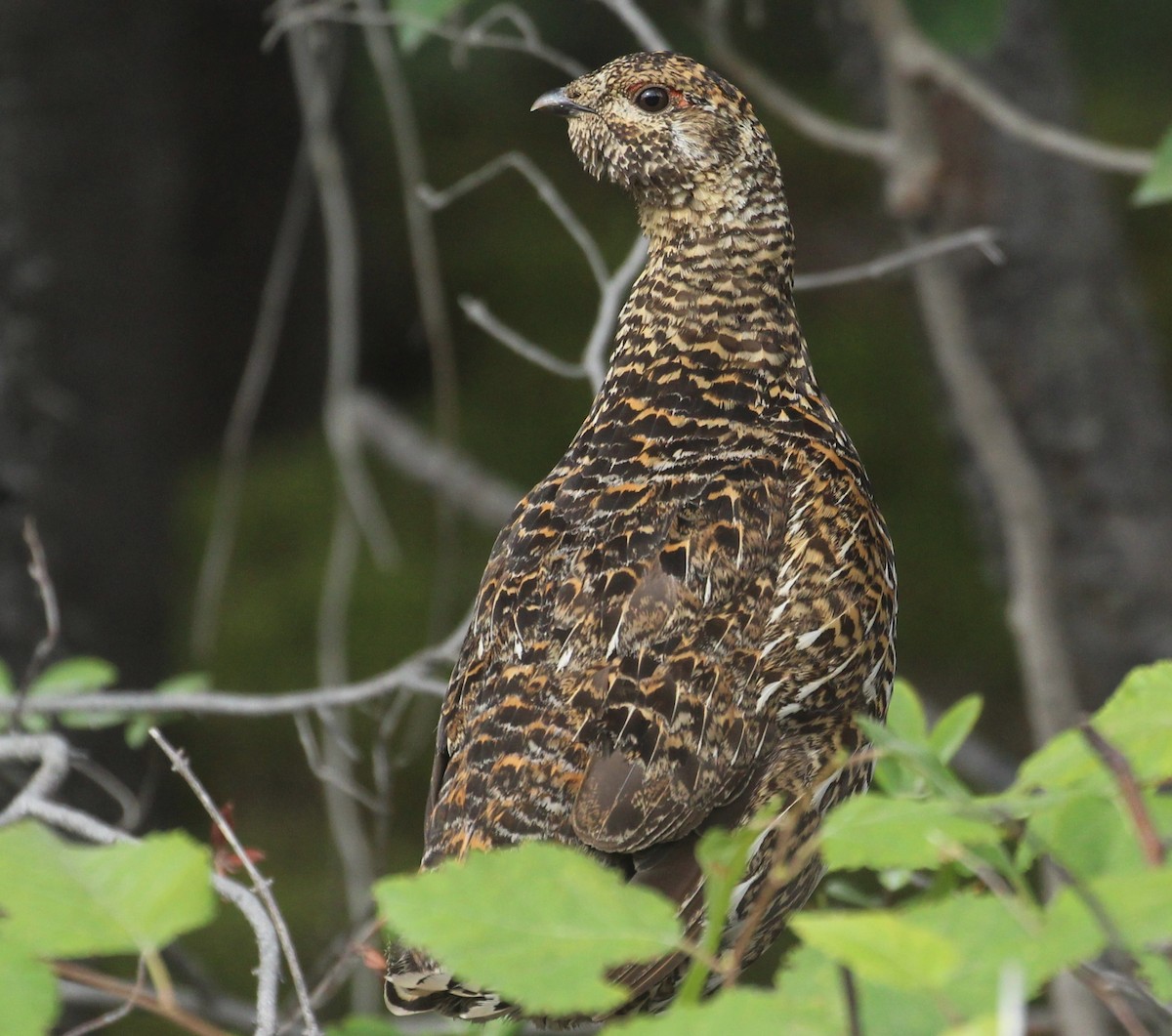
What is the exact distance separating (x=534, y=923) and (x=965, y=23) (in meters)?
3.15

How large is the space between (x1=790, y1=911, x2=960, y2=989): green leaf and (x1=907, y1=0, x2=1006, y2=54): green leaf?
316 cm

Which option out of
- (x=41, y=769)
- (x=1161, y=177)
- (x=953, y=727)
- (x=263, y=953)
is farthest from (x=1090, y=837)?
(x=1161, y=177)

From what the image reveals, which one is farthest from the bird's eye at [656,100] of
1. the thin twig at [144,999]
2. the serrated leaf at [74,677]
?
the thin twig at [144,999]

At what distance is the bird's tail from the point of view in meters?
2.05

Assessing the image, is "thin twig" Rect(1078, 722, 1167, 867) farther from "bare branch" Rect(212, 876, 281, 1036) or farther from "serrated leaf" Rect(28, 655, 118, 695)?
"serrated leaf" Rect(28, 655, 118, 695)

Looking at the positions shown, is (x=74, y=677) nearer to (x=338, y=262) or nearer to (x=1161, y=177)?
(x=338, y=262)

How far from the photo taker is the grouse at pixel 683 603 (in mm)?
2215

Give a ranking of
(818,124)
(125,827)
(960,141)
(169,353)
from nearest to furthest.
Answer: (125,827)
(818,124)
(960,141)
(169,353)

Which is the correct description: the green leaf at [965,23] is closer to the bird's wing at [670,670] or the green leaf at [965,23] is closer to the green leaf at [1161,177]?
the green leaf at [1161,177]

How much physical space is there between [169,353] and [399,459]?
3131 millimetres

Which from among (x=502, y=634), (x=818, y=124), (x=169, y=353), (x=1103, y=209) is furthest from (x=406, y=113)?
(x=169, y=353)

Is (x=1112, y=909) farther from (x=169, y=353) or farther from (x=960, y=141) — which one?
(x=169, y=353)

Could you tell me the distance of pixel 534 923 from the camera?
894 millimetres

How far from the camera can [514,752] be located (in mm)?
2260
